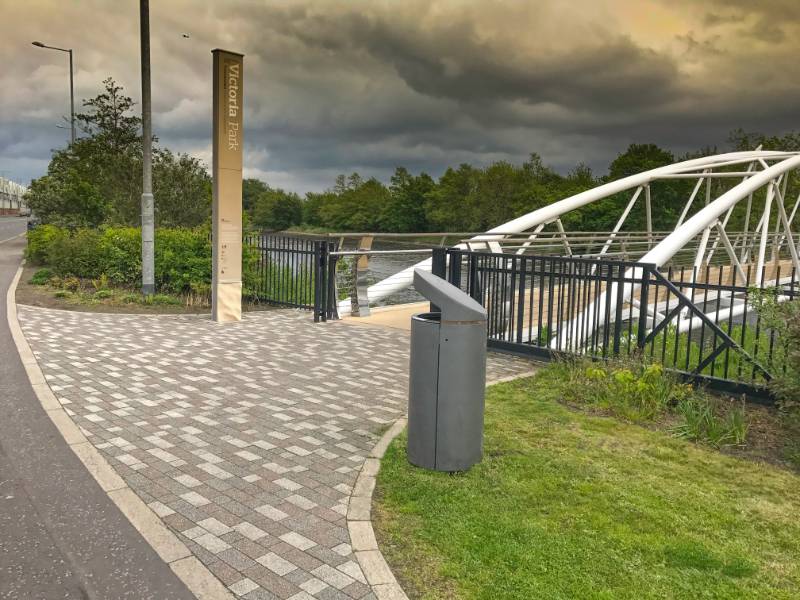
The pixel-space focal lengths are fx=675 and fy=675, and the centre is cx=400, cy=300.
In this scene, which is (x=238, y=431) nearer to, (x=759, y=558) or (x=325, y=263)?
(x=759, y=558)

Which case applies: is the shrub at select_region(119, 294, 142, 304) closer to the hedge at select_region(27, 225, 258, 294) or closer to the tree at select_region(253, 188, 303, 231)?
the hedge at select_region(27, 225, 258, 294)

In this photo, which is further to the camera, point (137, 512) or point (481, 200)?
point (481, 200)

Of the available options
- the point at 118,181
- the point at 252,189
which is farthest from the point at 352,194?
the point at 118,181

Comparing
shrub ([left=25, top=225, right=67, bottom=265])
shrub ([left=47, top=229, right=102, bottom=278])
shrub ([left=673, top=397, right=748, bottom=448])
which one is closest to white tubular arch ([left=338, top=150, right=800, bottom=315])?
shrub ([left=673, top=397, right=748, bottom=448])

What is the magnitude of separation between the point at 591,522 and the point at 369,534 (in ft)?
4.34

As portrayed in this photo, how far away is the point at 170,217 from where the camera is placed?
75.7ft

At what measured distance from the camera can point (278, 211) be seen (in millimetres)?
103188

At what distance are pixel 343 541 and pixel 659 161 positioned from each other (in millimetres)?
72250

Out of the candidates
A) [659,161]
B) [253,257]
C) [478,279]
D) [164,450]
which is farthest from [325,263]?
[659,161]

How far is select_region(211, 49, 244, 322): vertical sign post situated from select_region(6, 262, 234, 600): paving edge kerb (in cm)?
450

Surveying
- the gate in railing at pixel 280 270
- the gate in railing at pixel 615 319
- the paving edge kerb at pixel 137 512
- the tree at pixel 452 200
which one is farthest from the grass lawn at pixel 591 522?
the tree at pixel 452 200

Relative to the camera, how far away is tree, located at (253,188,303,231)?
102812 millimetres

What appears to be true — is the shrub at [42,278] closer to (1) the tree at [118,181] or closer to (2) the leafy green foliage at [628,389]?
(1) the tree at [118,181]

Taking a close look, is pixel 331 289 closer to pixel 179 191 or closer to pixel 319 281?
pixel 319 281
